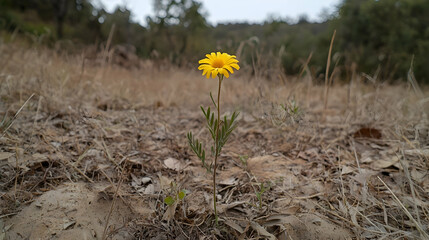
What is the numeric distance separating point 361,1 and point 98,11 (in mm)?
13790

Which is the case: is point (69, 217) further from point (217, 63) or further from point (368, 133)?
point (368, 133)

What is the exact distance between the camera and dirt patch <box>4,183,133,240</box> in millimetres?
890

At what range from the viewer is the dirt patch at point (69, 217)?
890 millimetres

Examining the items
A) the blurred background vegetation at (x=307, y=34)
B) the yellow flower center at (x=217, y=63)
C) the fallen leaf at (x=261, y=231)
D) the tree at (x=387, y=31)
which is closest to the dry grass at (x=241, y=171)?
the fallen leaf at (x=261, y=231)

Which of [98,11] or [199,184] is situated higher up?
[98,11]

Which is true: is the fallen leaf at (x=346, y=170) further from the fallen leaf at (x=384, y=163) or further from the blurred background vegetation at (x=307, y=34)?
the blurred background vegetation at (x=307, y=34)

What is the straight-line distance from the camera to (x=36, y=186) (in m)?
1.11

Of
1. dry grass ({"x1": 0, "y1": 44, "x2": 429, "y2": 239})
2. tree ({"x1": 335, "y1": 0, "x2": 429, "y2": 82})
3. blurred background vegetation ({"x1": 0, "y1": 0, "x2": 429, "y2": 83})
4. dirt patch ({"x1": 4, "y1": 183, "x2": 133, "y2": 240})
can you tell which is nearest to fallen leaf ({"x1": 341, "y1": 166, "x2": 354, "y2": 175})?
dry grass ({"x1": 0, "y1": 44, "x2": 429, "y2": 239})

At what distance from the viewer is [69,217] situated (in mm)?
953

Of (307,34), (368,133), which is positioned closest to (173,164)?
(368,133)

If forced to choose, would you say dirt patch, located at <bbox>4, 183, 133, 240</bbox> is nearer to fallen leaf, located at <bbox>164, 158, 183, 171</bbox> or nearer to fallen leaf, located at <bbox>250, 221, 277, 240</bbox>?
fallen leaf, located at <bbox>164, 158, 183, 171</bbox>

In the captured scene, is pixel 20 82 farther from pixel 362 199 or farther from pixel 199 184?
pixel 362 199

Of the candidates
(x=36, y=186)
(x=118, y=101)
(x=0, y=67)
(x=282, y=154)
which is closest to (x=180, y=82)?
(x=118, y=101)

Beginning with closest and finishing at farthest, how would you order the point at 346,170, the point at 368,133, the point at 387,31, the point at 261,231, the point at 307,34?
the point at 261,231 < the point at 346,170 < the point at 368,133 < the point at 387,31 < the point at 307,34
